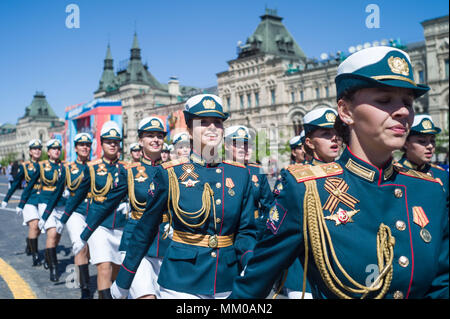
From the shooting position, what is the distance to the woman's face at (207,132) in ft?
12.6

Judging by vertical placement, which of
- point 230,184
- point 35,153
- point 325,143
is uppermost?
point 35,153

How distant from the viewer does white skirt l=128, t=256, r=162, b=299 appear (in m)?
4.10

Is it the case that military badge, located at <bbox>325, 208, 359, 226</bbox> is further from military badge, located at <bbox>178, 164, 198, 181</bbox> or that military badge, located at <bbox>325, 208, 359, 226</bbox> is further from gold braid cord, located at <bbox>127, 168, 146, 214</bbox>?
gold braid cord, located at <bbox>127, 168, 146, 214</bbox>

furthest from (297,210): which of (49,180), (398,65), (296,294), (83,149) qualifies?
(49,180)

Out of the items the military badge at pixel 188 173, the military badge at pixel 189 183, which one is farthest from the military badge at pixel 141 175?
the military badge at pixel 189 183

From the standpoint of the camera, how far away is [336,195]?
2203 millimetres

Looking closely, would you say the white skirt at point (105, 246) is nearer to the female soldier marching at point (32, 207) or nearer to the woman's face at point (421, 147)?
the female soldier marching at point (32, 207)

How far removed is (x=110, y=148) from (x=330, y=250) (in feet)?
18.1

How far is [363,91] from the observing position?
6.97ft

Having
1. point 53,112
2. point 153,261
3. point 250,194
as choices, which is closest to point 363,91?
point 250,194

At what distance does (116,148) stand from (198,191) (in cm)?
380

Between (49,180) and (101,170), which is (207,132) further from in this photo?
(49,180)

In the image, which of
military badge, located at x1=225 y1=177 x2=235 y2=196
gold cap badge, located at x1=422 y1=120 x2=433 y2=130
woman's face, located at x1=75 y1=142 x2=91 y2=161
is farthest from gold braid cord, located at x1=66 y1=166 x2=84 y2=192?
gold cap badge, located at x1=422 y1=120 x2=433 y2=130

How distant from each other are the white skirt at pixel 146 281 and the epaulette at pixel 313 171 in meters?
2.34
